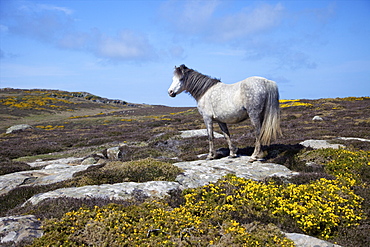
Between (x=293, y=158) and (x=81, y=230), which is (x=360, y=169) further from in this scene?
(x=81, y=230)

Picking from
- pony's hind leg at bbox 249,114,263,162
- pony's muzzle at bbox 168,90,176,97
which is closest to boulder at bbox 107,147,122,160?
pony's muzzle at bbox 168,90,176,97

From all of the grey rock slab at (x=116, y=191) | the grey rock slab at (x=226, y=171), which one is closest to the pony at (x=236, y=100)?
the grey rock slab at (x=226, y=171)

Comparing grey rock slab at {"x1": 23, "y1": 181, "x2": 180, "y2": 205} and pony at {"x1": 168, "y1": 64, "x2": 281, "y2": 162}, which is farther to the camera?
pony at {"x1": 168, "y1": 64, "x2": 281, "y2": 162}

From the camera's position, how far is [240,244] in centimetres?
458

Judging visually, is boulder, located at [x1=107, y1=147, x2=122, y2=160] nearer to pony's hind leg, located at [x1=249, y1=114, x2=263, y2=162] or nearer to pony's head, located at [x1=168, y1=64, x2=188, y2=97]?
pony's head, located at [x1=168, y1=64, x2=188, y2=97]

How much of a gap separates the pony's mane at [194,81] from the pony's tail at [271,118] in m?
2.56

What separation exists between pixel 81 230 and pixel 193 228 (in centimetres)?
213

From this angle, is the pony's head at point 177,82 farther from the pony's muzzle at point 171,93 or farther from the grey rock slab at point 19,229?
the grey rock slab at point 19,229

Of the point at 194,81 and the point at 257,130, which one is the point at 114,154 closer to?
the point at 194,81

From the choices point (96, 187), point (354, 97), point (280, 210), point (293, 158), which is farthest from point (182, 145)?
point (354, 97)

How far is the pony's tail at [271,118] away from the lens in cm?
1009

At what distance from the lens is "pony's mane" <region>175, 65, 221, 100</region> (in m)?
11.7

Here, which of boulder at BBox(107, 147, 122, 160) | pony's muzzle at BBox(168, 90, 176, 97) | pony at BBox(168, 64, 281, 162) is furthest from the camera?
boulder at BBox(107, 147, 122, 160)

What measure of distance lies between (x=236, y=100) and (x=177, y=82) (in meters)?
3.02
